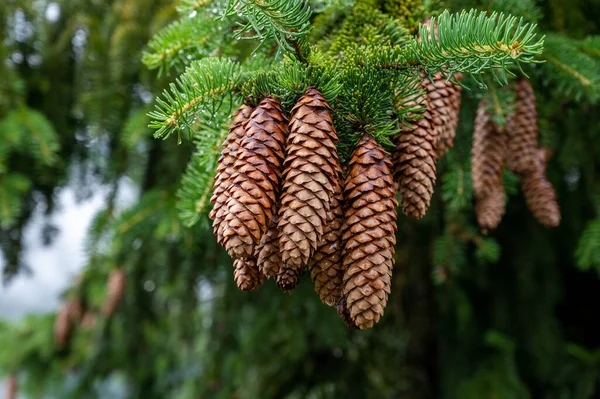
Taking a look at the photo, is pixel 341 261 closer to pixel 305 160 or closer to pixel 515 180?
pixel 305 160

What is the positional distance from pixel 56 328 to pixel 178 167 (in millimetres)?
1376

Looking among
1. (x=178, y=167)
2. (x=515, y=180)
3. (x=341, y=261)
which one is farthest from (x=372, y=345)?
(x=341, y=261)

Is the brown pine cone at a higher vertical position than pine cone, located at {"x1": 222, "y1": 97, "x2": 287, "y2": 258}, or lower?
higher

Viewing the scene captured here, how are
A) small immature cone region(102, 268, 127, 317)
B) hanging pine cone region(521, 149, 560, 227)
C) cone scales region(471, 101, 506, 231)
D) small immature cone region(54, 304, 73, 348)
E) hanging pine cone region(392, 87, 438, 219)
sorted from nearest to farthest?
hanging pine cone region(392, 87, 438, 219) → cone scales region(471, 101, 506, 231) → hanging pine cone region(521, 149, 560, 227) → small immature cone region(102, 268, 127, 317) → small immature cone region(54, 304, 73, 348)

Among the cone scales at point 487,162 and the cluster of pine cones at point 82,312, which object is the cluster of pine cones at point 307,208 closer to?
the cone scales at point 487,162

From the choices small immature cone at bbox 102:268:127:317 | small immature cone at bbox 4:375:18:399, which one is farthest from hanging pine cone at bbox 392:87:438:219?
small immature cone at bbox 4:375:18:399

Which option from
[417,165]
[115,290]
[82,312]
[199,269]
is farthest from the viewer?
[82,312]

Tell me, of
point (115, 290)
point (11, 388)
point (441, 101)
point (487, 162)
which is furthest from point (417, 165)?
point (11, 388)

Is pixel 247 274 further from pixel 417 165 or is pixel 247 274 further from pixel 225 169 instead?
pixel 417 165

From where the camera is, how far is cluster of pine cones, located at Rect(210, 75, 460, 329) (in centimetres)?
64

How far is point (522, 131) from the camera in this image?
3.55ft

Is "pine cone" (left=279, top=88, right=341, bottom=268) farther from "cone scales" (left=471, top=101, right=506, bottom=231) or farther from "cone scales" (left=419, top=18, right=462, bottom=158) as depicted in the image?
"cone scales" (left=471, top=101, right=506, bottom=231)

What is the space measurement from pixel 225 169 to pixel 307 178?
116 millimetres

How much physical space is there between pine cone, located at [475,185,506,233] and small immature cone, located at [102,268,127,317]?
5.82 ft
